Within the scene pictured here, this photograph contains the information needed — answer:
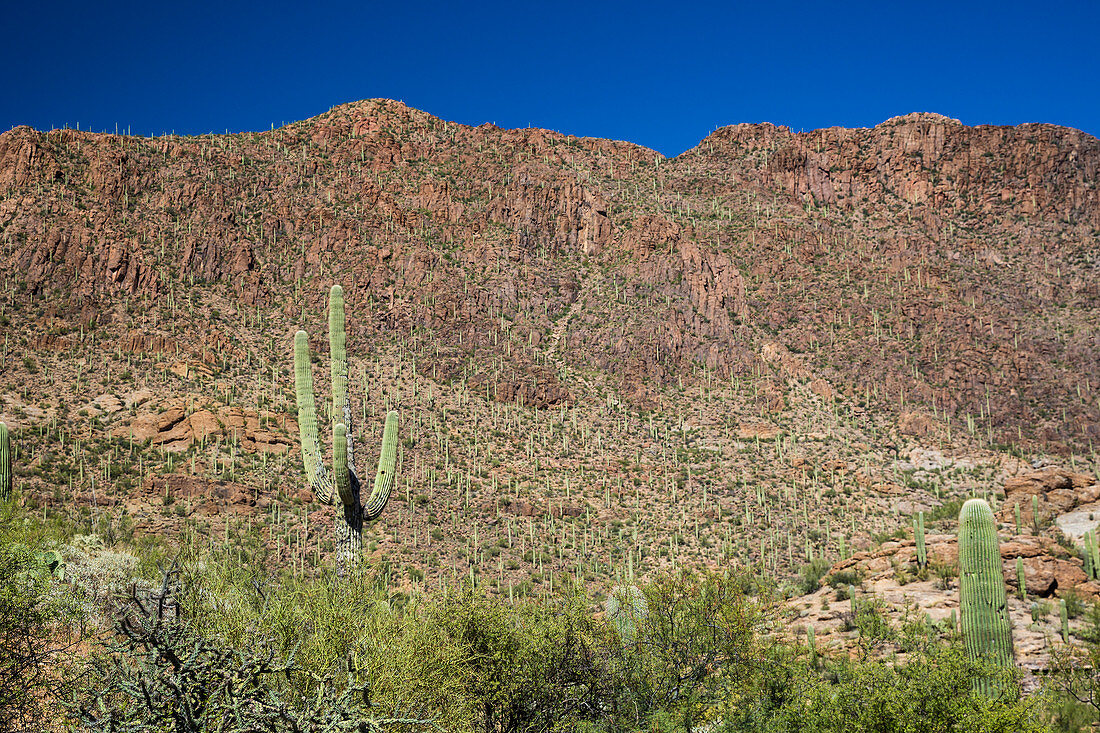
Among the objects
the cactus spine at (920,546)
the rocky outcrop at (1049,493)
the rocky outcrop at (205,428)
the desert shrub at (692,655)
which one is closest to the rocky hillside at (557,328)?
the rocky outcrop at (205,428)

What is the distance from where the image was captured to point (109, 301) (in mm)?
47938

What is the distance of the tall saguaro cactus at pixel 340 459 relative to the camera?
19.3 metres

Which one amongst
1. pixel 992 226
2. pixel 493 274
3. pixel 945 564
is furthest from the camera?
pixel 992 226

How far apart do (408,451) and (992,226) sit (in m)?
54.4

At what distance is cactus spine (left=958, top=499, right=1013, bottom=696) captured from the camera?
14430 millimetres

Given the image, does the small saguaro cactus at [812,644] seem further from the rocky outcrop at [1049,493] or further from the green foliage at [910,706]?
the rocky outcrop at [1049,493]

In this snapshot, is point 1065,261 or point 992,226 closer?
point 1065,261

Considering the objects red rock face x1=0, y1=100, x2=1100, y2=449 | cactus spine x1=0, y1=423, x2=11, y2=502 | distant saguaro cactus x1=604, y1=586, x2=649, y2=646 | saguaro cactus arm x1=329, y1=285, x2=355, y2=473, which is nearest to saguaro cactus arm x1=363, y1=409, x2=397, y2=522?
saguaro cactus arm x1=329, y1=285, x2=355, y2=473

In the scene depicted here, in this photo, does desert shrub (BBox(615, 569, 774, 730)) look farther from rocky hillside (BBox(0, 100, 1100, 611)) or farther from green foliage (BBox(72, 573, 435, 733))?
rocky hillside (BBox(0, 100, 1100, 611))

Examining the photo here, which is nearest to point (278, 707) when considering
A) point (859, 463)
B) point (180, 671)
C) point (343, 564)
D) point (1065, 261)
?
point (180, 671)

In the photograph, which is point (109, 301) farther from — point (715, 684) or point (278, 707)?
point (278, 707)

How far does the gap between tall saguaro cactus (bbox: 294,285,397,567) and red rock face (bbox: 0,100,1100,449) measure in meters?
28.1

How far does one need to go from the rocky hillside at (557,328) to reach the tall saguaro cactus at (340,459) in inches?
510

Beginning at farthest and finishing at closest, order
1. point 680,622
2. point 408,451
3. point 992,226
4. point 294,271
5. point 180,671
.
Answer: point 992,226, point 294,271, point 408,451, point 680,622, point 180,671
